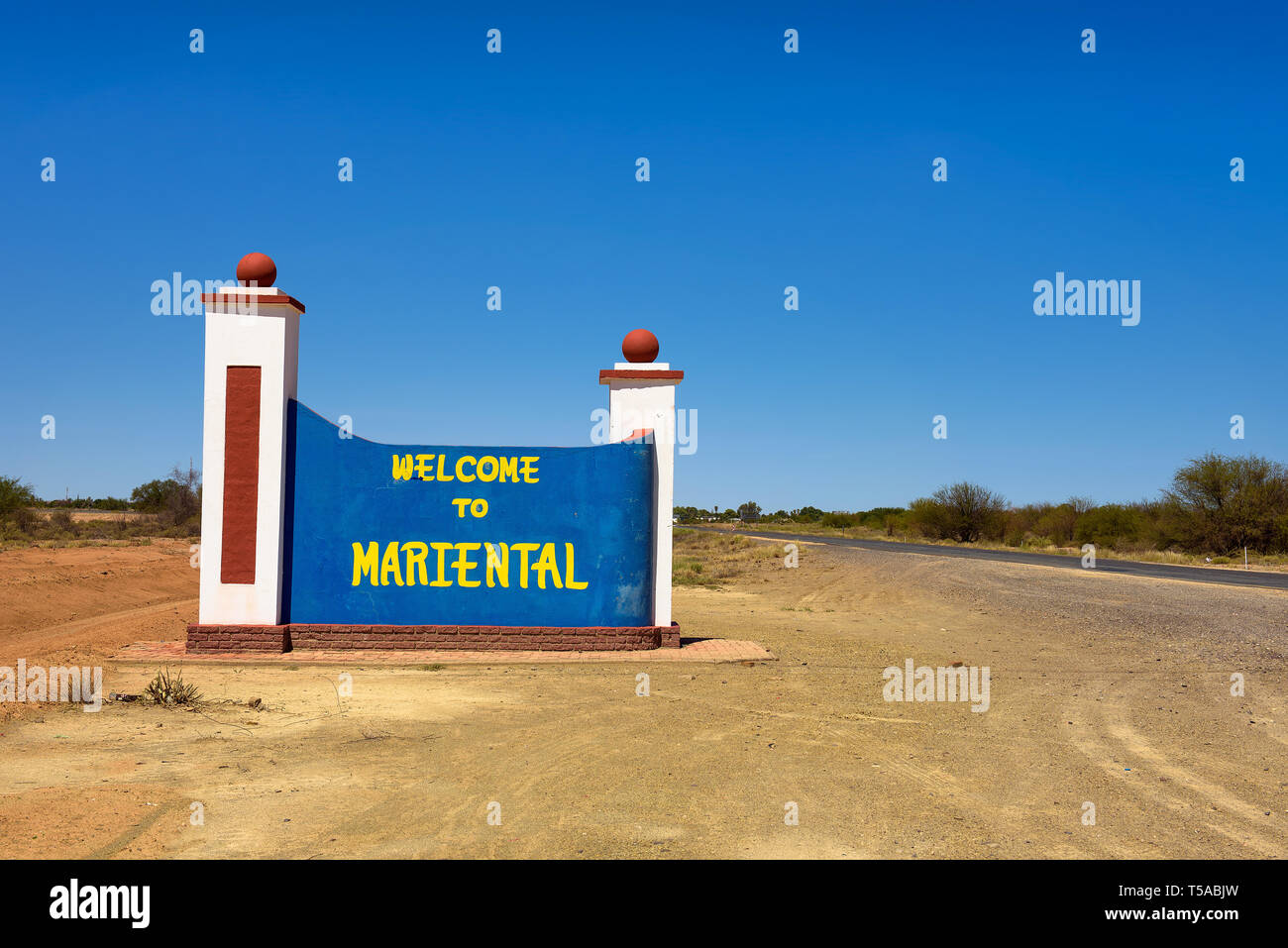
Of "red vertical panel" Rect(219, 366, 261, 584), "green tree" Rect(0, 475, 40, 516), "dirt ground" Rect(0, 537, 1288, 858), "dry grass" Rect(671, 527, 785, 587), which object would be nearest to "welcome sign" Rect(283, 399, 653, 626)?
"red vertical panel" Rect(219, 366, 261, 584)

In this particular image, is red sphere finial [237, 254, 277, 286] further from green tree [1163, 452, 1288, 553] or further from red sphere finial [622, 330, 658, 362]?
green tree [1163, 452, 1288, 553]

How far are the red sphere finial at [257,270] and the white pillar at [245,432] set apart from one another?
0.27 feet

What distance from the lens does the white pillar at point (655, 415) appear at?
13.4 m

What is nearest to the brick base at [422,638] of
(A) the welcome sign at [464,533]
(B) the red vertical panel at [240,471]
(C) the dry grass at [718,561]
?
(A) the welcome sign at [464,533]

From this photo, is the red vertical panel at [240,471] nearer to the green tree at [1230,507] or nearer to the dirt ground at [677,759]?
the dirt ground at [677,759]

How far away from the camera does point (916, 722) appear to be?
28.7 feet

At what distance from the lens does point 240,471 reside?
1232 cm

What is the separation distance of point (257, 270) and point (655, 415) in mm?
6032

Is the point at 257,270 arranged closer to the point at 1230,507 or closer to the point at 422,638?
the point at 422,638

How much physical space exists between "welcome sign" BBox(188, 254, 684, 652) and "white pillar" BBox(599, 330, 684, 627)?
0.33 ft
